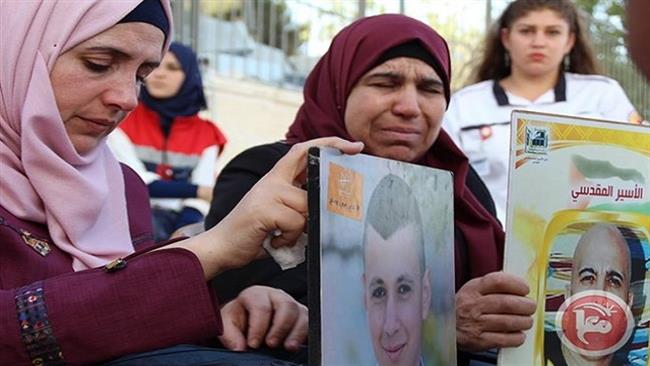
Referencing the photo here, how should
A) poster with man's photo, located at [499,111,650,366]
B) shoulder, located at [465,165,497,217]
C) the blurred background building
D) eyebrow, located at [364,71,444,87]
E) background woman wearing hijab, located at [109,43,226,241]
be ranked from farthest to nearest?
the blurred background building → background woman wearing hijab, located at [109,43,226,241] → shoulder, located at [465,165,497,217] → eyebrow, located at [364,71,444,87] → poster with man's photo, located at [499,111,650,366]

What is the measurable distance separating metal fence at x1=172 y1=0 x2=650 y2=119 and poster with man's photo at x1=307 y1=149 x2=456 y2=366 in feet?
19.0

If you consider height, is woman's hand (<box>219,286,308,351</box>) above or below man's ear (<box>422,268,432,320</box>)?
below

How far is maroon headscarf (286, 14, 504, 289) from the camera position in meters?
2.65

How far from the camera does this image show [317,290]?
157 centimetres

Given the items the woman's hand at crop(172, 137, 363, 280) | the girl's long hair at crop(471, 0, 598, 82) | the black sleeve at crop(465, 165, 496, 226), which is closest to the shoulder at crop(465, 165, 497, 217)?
the black sleeve at crop(465, 165, 496, 226)

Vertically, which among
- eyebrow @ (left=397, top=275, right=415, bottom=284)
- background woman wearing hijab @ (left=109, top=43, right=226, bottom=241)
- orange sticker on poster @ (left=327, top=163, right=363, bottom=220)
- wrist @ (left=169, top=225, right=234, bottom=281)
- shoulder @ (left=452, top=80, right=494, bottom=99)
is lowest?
background woman wearing hijab @ (left=109, top=43, right=226, bottom=241)

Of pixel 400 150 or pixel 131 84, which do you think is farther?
pixel 400 150

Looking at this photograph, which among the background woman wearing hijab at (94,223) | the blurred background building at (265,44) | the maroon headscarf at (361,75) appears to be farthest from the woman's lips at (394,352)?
the blurred background building at (265,44)

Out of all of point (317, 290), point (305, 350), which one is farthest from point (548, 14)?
point (317, 290)

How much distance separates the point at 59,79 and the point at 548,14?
2990mm

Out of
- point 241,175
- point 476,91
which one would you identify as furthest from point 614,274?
point 476,91

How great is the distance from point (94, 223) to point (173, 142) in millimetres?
2973

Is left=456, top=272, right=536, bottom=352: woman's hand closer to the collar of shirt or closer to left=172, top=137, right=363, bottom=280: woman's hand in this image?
left=172, top=137, right=363, bottom=280: woman's hand

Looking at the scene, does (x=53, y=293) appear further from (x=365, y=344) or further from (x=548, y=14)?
(x=548, y=14)
